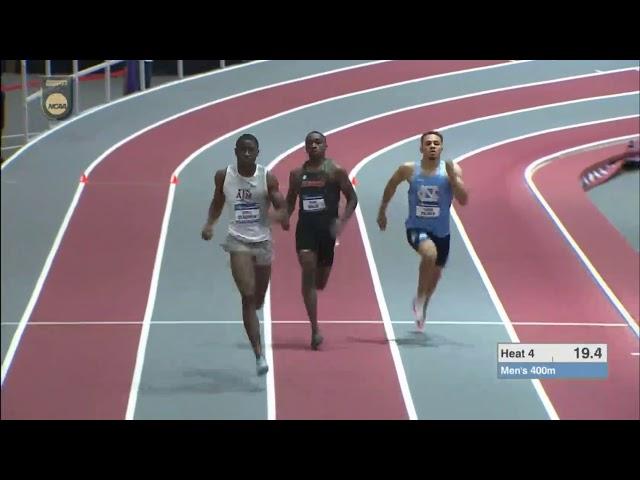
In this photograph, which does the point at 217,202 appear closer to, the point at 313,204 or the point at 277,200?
the point at 277,200

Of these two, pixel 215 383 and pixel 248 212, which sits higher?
pixel 248 212

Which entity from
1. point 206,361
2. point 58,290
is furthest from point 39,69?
point 206,361

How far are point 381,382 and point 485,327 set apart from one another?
2.25 ft

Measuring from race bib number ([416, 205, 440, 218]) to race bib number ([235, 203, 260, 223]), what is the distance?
844mm

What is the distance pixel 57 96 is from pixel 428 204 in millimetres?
1980

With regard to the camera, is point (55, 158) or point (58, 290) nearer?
point (58, 290)

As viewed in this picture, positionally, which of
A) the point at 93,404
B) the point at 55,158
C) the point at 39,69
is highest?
the point at 39,69

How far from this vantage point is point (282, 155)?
7.58 m

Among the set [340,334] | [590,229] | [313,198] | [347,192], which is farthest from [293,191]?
[590,229]

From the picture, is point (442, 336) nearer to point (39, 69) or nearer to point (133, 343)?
point (133, 343)

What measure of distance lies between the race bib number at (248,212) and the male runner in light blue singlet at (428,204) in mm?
637

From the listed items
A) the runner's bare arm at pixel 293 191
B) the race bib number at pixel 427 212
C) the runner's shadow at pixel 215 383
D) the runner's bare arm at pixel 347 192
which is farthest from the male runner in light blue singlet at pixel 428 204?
the runner's shadow at pixel 215 383

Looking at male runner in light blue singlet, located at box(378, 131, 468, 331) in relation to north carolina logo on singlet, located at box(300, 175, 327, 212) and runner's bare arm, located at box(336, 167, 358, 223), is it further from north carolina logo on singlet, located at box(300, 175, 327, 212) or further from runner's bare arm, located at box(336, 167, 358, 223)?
north carolina logo on singlet, located at box(300, 175, 327, 212)

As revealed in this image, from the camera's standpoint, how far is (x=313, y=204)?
6.90m
